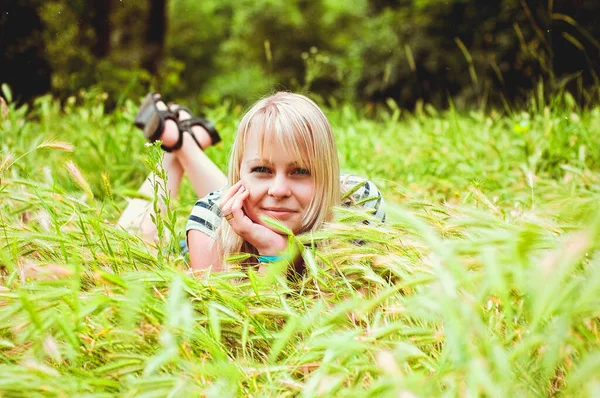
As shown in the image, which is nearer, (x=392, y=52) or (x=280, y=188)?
(x=280, y=188)

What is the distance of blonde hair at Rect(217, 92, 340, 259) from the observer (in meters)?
1.70


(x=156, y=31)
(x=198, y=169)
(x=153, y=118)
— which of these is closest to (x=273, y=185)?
(x=198, y=169)

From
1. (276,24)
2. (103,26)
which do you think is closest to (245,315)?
(103,26)

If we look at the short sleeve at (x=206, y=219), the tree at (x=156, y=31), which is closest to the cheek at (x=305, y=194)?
the short sleeve at (x=206, y=219)

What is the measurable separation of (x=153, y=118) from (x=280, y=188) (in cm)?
114

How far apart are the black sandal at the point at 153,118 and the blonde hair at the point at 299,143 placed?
81 centimetres

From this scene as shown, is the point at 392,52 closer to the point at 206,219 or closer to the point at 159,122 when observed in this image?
the point at 159,122

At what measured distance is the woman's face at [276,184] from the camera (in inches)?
66.9

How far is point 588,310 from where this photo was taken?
791 millimetres

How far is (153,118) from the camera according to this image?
257 centimetres

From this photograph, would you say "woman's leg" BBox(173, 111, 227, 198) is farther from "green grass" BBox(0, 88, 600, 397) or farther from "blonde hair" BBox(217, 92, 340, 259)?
"green grass" BBox(0, 88, 600, 397)

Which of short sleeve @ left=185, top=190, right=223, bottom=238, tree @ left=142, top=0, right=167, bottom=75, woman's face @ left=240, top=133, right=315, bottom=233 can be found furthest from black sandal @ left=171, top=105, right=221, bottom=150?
tree @ left=142, top=0, right=167, bottom=75

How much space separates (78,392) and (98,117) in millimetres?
2786

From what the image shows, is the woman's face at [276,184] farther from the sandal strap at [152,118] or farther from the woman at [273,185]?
the sandal strap at [152,118]
